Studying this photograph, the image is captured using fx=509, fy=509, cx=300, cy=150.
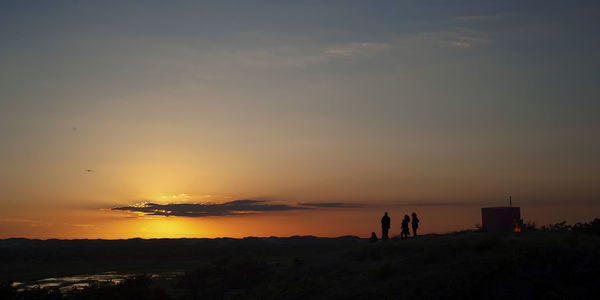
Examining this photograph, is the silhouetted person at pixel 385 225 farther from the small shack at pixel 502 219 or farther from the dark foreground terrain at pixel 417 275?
the small shack at pixel 502 219

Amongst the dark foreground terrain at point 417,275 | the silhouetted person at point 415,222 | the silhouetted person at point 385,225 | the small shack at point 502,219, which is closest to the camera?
the dark foreground terrain at point 417,275

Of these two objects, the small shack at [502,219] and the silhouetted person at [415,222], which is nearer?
the small shack at [502,219]

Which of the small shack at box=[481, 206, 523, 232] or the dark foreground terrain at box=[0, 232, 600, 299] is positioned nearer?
the dark foreground terrain at box=[0, 232, 600, 299]

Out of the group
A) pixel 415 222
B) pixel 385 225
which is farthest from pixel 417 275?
pixel 385 225

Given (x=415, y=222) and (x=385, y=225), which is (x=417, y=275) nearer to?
(x=415, y=222)

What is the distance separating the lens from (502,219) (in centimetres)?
4081

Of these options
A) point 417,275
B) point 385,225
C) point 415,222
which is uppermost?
point 415,222

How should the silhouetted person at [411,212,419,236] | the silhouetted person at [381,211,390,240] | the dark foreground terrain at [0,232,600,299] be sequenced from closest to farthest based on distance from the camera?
the dark foreground terrain at [0,232,600,299]
the silhouetted person at [411,212,419,236]
the silhouetted person at [381,211,390,240]

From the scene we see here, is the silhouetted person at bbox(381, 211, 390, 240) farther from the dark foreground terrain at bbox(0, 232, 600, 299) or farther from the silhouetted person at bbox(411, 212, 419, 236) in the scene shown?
the dark foreground terrain at bbox(0, 232, 600, 299)

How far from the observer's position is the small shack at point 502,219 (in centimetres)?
4028

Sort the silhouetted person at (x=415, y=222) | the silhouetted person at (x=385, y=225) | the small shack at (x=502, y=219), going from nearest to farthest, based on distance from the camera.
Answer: the small shack at (x=502, y=219), the silhouetted person at (x=415, y=222), the silhouetted person at (x=385, y=225)

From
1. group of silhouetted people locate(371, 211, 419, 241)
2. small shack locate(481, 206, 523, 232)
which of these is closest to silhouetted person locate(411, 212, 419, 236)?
group of silhouetted people locate(371, 211, 419, 241)

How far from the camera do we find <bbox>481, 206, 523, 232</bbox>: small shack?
40.3m

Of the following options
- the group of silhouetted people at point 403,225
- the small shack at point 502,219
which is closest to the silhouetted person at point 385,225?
the group of silhouetted people at point 403,225
